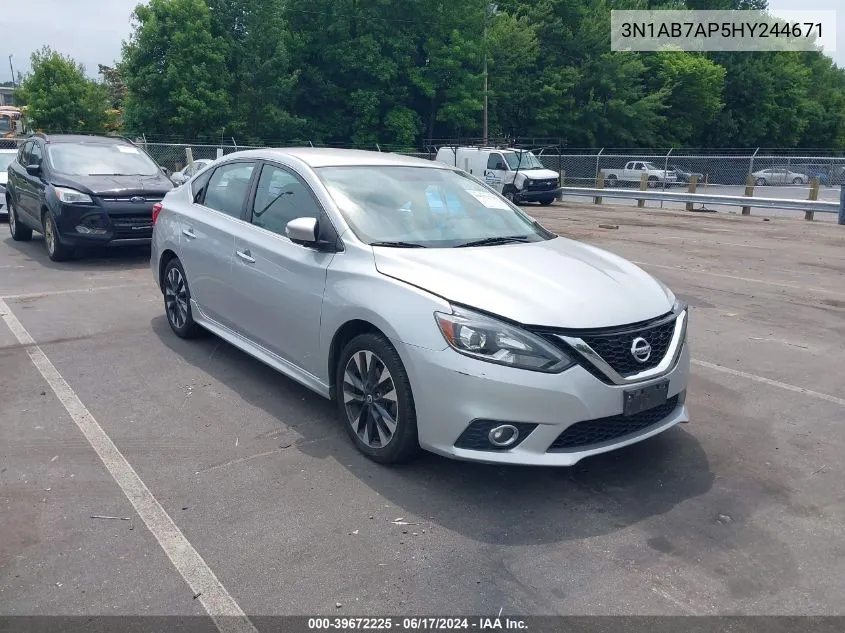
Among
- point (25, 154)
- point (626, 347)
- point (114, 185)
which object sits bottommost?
point (626, 347)

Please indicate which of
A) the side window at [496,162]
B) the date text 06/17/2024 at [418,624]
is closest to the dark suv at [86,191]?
the date text 06/17/2024 at [418,624]

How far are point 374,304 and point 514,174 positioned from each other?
22171mm

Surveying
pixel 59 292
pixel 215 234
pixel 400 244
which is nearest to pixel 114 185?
pixel 59 292

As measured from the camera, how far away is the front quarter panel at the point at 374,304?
377 cm

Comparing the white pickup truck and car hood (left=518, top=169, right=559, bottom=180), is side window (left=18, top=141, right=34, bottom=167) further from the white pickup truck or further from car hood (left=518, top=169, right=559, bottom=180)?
the white pickup truck

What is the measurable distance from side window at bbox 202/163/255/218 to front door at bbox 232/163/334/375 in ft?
0.68

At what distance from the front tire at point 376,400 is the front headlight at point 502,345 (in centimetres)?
39

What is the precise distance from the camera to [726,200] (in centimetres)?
2228

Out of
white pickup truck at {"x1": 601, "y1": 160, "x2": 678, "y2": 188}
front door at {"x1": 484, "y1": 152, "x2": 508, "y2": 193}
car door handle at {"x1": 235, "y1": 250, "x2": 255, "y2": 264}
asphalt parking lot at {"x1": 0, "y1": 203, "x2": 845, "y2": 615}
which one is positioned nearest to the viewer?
A: asphalt parking lot at {"x1": 0, "y1": 203, "x2": 845, "y2": 615}

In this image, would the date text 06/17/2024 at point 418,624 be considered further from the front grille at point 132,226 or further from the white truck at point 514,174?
the white truck at point 514,174

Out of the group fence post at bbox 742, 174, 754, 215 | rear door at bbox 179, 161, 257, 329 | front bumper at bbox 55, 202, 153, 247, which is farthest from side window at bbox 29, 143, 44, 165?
fence post at bbox 742, 174, 754, 215

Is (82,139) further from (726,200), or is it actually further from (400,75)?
(400,75)

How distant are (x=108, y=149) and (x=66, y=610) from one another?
9885mm

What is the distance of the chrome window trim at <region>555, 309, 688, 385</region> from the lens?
3.64 metres
